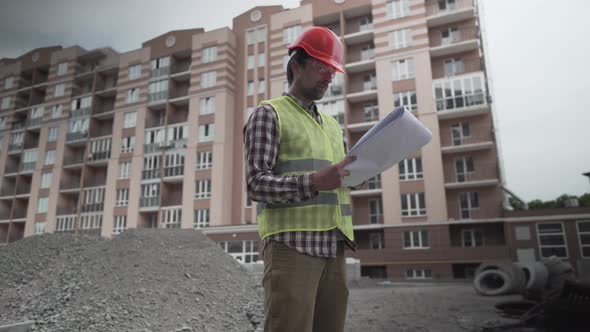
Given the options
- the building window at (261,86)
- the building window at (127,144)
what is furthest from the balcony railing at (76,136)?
the building window at (261,86)

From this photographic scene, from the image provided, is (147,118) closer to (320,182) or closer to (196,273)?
(196,273)

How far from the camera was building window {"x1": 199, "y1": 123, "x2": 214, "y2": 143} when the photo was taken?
2936cm

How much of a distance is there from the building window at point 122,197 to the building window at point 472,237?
2450 cm

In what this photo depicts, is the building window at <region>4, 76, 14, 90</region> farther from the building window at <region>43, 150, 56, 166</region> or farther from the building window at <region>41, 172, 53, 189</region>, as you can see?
the building window at <region>41, 172, 53, 189</region>

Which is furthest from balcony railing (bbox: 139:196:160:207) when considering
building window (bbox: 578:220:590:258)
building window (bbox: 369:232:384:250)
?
building window (bbox: 578:220:590:258)

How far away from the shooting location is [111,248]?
27.9 feet

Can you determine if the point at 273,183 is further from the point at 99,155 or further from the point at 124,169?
the point at 99,155

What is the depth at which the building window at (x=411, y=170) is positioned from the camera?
77.1ft

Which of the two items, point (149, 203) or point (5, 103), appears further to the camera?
point (5, 103)

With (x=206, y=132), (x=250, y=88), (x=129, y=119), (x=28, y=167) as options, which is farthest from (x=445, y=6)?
(x=28, y=167)

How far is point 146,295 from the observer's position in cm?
A: 579

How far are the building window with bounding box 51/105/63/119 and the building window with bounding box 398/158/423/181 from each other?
3228 centimetres

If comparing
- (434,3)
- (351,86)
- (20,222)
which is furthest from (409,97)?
(20,222)

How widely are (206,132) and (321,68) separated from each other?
28822mm
